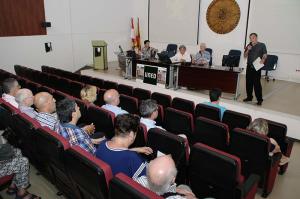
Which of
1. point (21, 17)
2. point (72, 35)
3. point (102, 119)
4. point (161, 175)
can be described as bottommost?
point (102, 119)

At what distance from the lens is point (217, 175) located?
6.70 ft

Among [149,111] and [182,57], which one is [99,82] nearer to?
[182,57]

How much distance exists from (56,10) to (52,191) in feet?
24.4

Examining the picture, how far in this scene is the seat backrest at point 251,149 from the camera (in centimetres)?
252

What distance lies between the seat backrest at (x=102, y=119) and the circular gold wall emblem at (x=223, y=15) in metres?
6.87

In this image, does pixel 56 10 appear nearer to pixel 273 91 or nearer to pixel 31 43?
pixel 31 43

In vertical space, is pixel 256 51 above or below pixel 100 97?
above

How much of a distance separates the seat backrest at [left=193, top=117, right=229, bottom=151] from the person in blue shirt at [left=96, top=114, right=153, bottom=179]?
1114mm

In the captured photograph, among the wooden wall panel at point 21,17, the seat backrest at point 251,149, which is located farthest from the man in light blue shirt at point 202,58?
the wooden wall panel at point 21,17

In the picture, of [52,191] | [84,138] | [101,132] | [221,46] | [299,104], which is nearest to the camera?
[84,138]


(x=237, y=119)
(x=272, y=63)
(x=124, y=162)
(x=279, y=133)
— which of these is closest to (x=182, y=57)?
(x=272, y=63)

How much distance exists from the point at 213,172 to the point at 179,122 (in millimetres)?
1257

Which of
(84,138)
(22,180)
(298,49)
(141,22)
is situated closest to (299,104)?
(298,49)

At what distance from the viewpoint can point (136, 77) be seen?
7129 mm
